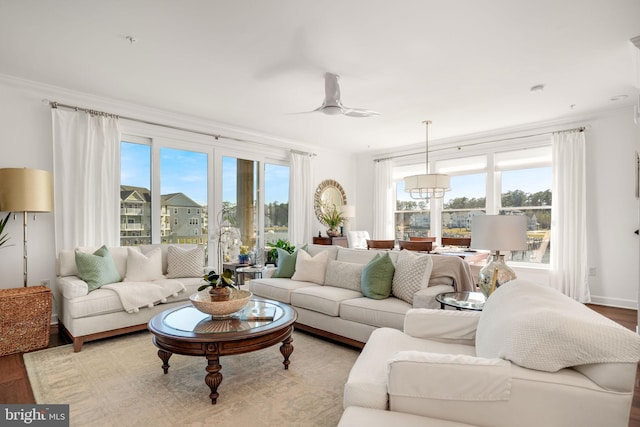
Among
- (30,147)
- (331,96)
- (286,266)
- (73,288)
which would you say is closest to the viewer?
(73,288)

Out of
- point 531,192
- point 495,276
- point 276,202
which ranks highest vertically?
point 531,192

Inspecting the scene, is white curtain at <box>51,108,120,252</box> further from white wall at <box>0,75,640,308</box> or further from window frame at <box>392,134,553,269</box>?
window frame at <box>392,134,553,269</box>

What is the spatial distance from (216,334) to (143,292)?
171 cm

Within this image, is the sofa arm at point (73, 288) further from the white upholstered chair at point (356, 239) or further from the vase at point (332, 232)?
the white upholstered chair at point (356, 239)

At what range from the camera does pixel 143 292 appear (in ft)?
11.7

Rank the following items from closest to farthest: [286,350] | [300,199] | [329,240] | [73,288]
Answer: [286,350] → [73,288] → [300,199] → [329,240]

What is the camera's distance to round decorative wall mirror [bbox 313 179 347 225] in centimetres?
712

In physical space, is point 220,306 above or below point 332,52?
below

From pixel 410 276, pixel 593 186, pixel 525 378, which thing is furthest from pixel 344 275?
pixel 593 186

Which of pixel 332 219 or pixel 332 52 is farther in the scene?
pixel 332 219

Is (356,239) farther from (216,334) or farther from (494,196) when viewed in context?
(216,334)

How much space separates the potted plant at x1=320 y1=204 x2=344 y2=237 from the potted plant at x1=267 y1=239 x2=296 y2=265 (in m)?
0.98

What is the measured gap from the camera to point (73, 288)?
10.6ft

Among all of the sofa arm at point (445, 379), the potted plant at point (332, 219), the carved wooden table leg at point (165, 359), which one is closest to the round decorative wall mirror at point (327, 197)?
the potted plant at point (332, 219)
